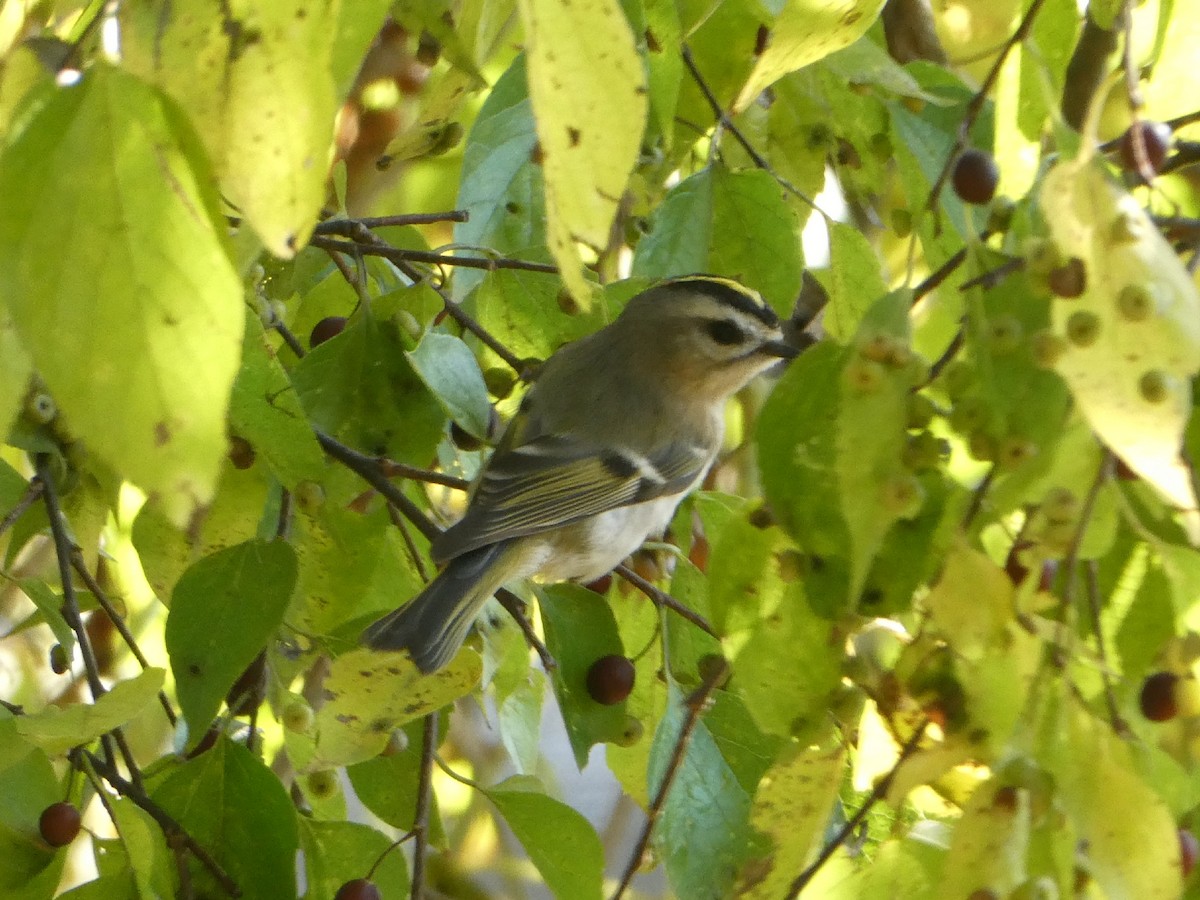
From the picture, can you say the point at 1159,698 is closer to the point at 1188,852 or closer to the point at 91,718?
the point at 1188,852

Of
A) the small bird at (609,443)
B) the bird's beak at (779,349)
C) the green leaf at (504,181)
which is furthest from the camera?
the bird's beak at (779,349)

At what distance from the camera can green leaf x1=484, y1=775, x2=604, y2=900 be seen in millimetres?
1126

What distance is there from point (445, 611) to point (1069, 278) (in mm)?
726

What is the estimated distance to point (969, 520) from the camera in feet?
2.44

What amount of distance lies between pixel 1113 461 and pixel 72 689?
202cm

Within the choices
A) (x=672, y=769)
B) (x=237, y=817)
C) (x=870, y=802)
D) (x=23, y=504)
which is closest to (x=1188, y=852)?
(x=870, y=802)

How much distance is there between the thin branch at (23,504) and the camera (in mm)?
1104

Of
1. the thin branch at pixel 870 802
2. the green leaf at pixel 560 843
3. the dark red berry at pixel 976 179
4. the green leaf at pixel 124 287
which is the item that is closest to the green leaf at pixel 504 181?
the dark red berry at pixel 976 179

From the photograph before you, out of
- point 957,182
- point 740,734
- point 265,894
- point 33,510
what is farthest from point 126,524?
point 957,182

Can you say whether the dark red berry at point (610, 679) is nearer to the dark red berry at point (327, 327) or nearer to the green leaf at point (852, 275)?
the green leaf at point (852, 275)

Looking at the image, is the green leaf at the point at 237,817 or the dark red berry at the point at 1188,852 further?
the green leaf at the point at 237,817

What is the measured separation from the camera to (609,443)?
1819 mm

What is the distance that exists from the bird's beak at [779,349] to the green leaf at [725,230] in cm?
64

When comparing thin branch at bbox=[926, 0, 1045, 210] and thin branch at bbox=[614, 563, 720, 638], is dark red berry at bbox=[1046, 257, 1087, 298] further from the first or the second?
thin branch at bbox=[614, 563, 720, 638]
